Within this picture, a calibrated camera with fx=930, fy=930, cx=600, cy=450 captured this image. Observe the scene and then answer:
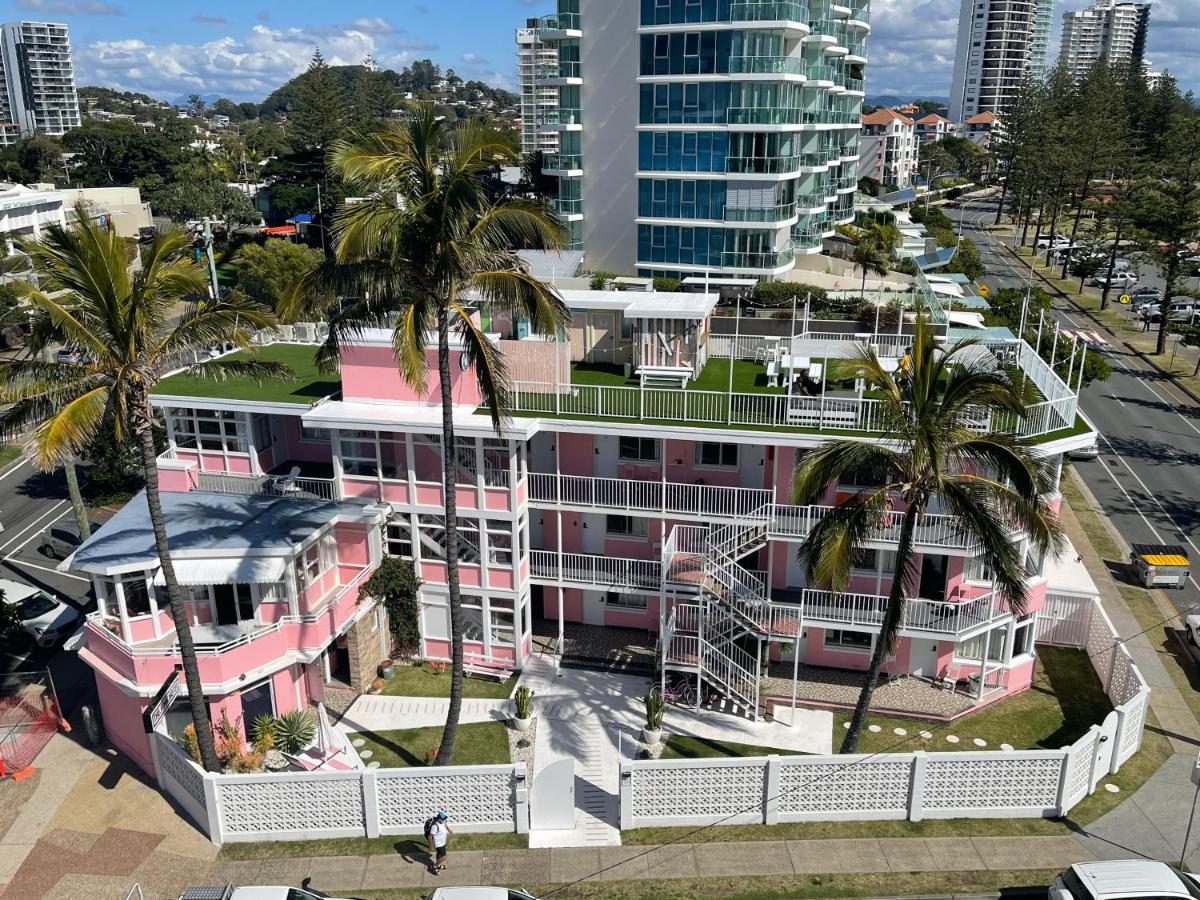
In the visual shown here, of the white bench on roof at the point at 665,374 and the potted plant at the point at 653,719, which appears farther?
the white bench on roof at the point at 665,374

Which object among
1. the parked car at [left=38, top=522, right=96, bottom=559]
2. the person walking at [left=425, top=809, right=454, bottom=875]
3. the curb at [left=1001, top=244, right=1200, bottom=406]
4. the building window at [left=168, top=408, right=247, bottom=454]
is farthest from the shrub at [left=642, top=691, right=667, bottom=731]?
the curb at [left=1001, top=244, right=1200, bottom=406]

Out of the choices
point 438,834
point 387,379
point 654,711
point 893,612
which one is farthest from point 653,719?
point 387,379

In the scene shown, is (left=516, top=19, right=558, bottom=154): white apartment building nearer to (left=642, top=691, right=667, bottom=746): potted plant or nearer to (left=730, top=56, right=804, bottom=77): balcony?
(left=730, top=56, right=804, bottom=77): balcony

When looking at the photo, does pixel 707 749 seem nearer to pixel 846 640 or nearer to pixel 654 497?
pixel 846 640

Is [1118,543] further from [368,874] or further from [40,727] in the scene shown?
[40,727]

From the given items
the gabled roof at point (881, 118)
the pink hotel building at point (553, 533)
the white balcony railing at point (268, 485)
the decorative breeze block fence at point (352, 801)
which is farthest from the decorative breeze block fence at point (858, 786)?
the gabled roof at point (881, 118)

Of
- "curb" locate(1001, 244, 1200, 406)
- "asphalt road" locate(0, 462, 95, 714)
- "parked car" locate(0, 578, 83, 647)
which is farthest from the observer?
"curb" locate(1001, 244, 1200, 406)

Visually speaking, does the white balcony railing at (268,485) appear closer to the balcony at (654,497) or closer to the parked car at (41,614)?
the balcony at (654,497)

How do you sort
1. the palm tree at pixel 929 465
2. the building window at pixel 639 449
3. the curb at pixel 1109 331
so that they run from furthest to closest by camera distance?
the curb at pixel 1109 331, the building window at pixel 639 449, the palm tree at pixel 929 465
